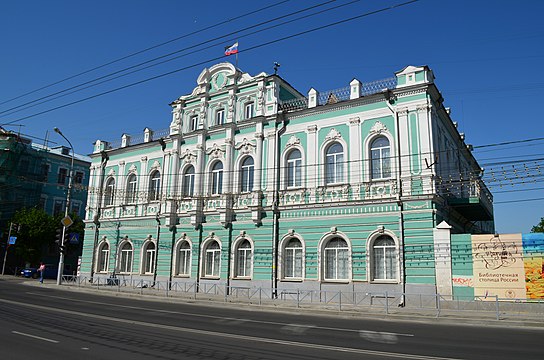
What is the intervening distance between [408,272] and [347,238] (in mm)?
3514

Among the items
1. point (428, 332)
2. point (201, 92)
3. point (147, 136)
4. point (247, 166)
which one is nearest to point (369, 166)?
point (247, 166)

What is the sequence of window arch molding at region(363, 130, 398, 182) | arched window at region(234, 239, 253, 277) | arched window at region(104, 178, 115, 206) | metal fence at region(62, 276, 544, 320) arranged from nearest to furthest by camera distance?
1. metal fence at region(62, 276, 544, 320)
2. window arch molding at region(363, 130, 398, 182)
3. arched window at region(234, 239, 253, 277)
4. arched window at region(104, 178, 115, 206)

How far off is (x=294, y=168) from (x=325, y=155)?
217 centimetres

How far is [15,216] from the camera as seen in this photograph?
41125mm

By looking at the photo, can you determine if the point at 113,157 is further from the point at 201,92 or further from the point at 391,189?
the point at 391,189

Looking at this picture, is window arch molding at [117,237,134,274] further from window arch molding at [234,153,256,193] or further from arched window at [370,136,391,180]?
arched window at [370,136,391,180]

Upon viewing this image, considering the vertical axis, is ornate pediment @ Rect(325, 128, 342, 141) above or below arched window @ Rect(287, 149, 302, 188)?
above

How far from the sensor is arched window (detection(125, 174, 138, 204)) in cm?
3230

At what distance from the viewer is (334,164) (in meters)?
23.1

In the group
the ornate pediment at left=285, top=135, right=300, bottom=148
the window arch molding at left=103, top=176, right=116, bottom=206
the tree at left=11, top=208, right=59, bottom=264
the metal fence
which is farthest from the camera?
the tree at left=11, top=208, right=59, bottom=264

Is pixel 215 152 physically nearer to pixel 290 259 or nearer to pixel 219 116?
pixel 219 116

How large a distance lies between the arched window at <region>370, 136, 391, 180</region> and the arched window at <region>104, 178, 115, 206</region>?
22.4m

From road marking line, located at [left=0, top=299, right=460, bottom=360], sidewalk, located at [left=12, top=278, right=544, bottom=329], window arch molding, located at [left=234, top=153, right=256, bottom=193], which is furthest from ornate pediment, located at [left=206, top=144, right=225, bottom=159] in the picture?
road marking line, located at [left=0, top=299, right=460, bottom=360]

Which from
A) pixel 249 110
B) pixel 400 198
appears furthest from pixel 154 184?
pixel 400 198
